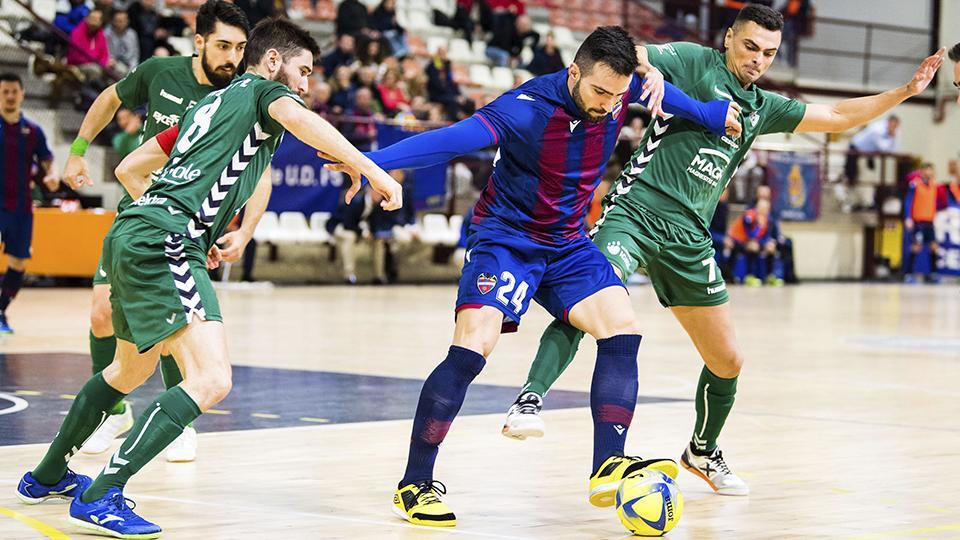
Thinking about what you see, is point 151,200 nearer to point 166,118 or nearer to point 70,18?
point 166,118

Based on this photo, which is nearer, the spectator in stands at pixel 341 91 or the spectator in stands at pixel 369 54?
the spectator in stands at pixel 341 91

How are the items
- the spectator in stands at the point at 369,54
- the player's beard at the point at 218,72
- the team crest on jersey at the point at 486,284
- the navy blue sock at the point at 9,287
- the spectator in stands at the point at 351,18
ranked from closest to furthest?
the team crest on jersey at the point at 486,284 < the player's beard at the point at 218,72 < the navy blue sock at the point at 9,287 < the spectator in stands at the point at 369,54 < the spectator in stands at the point at 351,18

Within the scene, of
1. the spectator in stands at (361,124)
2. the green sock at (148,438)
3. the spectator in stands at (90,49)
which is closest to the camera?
the green sock at (148,438)

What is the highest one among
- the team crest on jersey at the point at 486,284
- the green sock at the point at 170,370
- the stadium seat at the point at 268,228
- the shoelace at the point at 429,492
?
the team crest on jersey at the point at 486,284

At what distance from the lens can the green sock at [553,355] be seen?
19.0 ft

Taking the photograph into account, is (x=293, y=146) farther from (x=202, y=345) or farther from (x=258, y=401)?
(x=202, y=345)

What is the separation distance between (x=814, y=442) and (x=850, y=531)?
229 centimetres

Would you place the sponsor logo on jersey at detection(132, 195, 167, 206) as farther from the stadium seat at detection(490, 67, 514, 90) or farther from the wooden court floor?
the stadium seat at detection(490, 67, 514, 90)

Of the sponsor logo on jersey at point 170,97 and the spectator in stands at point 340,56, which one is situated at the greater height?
the sponsor logo on jersey at point 170,97

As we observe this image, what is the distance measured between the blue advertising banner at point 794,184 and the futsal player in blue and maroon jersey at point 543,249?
22.0 metres

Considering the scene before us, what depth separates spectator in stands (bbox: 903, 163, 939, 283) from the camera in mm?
28281

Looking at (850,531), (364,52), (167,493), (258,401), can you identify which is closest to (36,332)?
(258,401)

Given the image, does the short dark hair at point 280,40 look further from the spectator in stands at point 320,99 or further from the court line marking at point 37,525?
the spectator in stands at point 320,99

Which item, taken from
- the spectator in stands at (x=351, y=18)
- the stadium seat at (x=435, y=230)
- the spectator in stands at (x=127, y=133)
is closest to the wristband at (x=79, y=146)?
the spectator in stands at (x=127, y=133)
